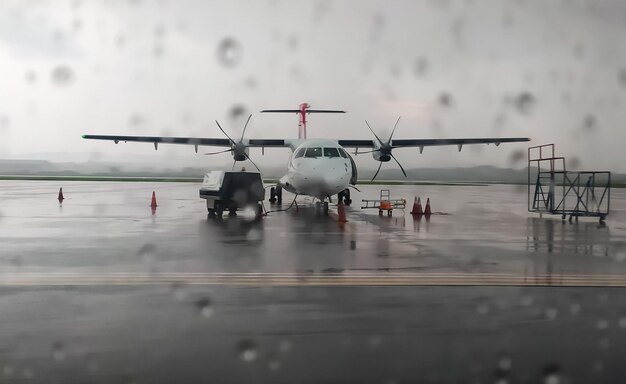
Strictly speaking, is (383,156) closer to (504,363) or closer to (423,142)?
(423,142)

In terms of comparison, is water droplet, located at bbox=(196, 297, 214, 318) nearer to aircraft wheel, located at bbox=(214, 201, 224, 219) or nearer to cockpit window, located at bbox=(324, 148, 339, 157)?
aircraft wheel, located at bbox=(214, 201, 224, 219)

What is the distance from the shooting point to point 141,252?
37.1 ft

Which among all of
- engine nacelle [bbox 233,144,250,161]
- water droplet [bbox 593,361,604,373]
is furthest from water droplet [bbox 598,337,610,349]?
engine nacelle [bbox 233,144,250,161]

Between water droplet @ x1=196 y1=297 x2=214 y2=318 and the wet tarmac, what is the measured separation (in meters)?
0.02

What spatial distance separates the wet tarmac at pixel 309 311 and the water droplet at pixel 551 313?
0.02 meters

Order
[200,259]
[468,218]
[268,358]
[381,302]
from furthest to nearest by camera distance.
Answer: [468,218] → [200,259] → [381,302] → [268,358]

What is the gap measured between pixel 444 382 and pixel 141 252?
8.33m

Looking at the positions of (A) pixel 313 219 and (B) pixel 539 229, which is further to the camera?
(A) pixel 313 219

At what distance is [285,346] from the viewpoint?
16.8 ft

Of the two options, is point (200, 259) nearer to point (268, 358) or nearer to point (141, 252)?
point (141, 252)

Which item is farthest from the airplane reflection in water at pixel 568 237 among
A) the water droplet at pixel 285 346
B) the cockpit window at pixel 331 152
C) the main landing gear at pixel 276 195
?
the main landing gear at pixel 276 195

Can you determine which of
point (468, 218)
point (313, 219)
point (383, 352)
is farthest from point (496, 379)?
point (468, 218)

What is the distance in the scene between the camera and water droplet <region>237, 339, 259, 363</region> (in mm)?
4793

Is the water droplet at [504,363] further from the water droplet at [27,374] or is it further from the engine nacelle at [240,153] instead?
the engine nacelle at [240,153]
